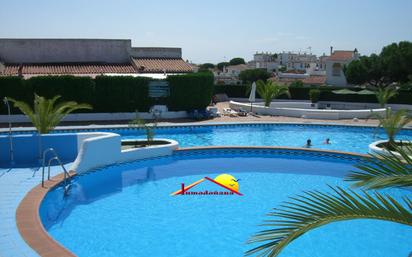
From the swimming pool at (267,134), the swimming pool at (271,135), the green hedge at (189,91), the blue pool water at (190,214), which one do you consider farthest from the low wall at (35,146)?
the green hedge at (189,91)

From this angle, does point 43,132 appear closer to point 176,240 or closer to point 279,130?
point 176,240

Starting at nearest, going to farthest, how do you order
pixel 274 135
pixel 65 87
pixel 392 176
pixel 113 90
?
pixel 392 176 → pixel 274 135 → pixel 65 87 → pixel 113 90

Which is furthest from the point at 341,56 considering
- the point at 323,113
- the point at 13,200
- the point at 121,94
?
the point at 13,200

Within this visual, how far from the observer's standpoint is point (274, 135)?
23.2 meters

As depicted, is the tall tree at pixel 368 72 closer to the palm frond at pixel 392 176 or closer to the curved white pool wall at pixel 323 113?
the curved white pool wall at pixel 323 113

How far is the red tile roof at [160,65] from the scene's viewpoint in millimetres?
32031

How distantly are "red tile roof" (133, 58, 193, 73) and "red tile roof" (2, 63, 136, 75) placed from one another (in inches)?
31.3

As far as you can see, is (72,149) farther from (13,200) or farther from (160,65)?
(160,65)

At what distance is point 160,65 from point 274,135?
1382cm

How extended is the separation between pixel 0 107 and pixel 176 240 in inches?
746

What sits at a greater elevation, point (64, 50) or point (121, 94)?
point (64, 50)

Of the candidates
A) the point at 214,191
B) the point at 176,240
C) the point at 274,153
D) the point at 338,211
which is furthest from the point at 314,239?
the point at 274,153

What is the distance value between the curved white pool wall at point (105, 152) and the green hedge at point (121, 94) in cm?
1013

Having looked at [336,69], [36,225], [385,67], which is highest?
[336,69]
